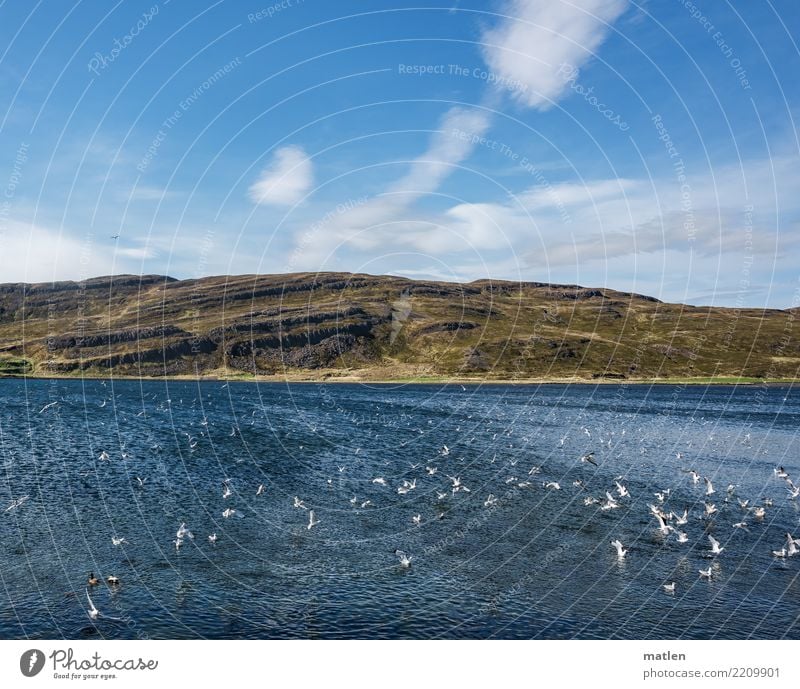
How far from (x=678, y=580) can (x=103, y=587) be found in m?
34.5

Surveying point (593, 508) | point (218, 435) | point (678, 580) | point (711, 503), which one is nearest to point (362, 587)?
point (678, 580)

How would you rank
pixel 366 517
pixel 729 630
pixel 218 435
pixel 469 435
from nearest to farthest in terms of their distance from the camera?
pixel 729 630, pixel 366 517, pixel 218 435, pixel 469 435

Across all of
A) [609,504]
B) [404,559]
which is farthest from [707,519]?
[404,559]

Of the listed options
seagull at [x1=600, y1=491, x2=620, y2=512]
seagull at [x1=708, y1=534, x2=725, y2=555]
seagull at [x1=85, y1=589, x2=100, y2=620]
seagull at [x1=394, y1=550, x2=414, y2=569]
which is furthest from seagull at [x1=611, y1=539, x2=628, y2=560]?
seagull at [x1=85, y1=589, x2=100, y2=620]

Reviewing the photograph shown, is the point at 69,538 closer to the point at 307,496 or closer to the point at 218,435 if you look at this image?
the point at 307,496

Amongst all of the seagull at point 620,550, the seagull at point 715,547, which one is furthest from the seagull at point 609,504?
the seagull at point 715,547

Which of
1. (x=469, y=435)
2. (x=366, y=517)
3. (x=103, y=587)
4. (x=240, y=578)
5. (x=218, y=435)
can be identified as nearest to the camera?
(x=103, y=587)

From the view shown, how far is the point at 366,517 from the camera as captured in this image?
49.8 meters

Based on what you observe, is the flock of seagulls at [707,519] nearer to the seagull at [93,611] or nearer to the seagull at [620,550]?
the seagull at [620,550]

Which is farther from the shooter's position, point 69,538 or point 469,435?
point 469,435

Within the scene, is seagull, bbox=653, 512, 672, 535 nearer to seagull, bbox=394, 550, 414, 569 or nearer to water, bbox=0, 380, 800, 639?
water, bbox=0, 380, 800, 639

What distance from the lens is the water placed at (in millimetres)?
31719
